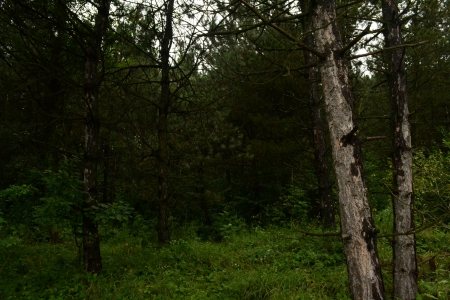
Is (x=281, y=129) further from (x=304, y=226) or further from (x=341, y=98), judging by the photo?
(x=341, y=98)

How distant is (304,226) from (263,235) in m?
1.38

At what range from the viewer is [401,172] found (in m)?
5.25

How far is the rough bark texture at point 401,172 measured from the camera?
199 inches

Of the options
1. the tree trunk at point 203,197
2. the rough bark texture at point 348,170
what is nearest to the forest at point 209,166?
the rough bark texture at point 348,170

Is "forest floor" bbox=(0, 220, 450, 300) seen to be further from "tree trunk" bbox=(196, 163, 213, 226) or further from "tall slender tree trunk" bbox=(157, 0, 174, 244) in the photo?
"tree trunk" bbox=(196, 163, 213, 226)

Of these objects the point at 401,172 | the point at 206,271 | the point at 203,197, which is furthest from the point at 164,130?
the point at 203,197

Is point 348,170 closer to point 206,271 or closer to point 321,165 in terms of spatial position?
point 206,271

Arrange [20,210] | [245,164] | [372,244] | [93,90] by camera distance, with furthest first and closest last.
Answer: [245,164] → [20,210] → [93,90] → [372,244]

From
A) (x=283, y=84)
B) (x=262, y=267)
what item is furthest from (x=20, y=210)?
(x=283, y=84)

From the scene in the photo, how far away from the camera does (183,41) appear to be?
27.8 ft

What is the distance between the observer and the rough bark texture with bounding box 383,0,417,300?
505 centimetres

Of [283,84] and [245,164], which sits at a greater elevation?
[283,84]

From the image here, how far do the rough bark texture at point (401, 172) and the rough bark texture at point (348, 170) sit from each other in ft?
7.01

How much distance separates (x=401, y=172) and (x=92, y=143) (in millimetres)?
5632
